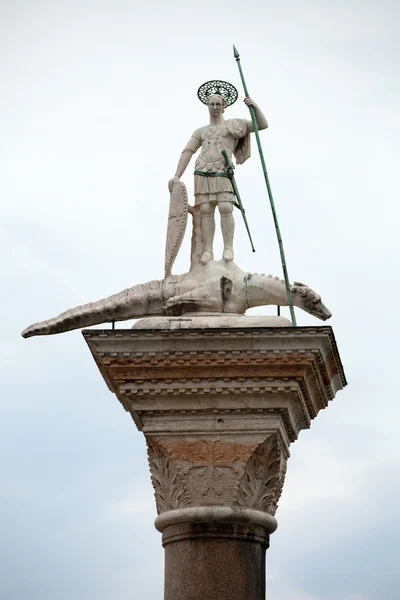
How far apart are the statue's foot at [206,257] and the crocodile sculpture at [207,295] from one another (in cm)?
7

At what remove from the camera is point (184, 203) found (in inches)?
641

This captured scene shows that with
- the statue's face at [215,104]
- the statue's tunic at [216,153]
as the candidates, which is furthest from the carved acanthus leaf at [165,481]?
the statue's face at [215,104]

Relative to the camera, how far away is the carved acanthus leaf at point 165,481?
1482cm

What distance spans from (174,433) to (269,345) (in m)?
1.41

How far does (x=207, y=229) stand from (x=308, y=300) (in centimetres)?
150

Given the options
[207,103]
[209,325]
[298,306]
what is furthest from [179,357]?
[207,103]

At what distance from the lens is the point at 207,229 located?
16.3 meters

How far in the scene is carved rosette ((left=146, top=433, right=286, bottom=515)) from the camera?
581 inches

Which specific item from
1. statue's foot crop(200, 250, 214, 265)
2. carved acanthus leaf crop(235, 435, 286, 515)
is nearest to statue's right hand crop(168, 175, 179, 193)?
statue's foot crop(200, 250, 214, 265)

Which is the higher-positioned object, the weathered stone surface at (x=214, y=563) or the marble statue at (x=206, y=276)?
the marble statue at (x=206, y=276)

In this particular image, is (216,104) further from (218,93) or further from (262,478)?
(262,478)

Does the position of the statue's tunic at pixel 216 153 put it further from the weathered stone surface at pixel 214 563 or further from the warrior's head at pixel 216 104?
the weathered stone surface at pixel 214 563

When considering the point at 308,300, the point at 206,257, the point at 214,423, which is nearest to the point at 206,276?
the point at 206,257

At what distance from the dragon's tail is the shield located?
0.33m
